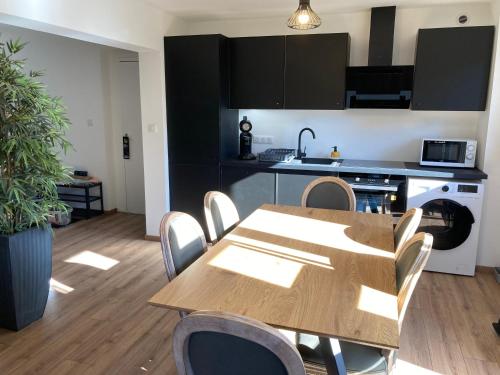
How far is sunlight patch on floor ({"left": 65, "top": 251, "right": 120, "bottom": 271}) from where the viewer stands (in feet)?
12.6

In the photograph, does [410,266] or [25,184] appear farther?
[25,184]

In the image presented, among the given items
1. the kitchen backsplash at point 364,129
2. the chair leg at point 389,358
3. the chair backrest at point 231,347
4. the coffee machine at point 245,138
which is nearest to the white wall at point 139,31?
the coffee machine at point 245,138

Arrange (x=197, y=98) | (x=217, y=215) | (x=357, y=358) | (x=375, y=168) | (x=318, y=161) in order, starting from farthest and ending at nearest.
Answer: (x=318, y=161), (x=197, y=98), (x=375, y=168), (x=217, y=215), (x=357, y=358)

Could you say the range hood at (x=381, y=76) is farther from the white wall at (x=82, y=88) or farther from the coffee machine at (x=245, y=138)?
the white wall at (x=82, y=88)

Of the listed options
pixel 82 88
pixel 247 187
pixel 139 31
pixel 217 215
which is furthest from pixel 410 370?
pixel 82 88

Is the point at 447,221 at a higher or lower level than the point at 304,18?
lower

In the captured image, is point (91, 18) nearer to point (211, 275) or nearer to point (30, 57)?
point (211, 275)

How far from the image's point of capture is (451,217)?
11.8 feet

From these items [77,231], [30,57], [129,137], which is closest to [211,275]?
[77,231]

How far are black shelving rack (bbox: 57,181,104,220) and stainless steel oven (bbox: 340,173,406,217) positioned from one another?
3494mm

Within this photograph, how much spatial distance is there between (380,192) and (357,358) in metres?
2.27

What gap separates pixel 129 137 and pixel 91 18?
2.48 meters

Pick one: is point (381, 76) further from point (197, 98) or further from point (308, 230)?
point (308, 230)

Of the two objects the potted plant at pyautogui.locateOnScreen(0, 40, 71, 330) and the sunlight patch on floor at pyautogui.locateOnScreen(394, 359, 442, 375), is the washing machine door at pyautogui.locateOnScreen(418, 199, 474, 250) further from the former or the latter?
the potted plant at pyautogui.locateOnScreen(0, 40, 71, 330)
